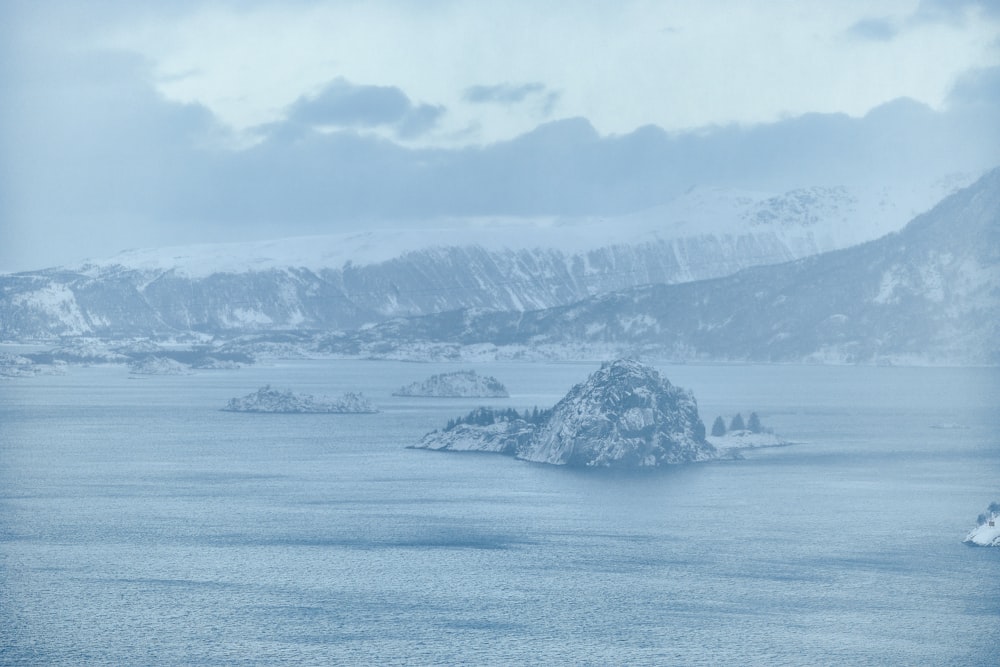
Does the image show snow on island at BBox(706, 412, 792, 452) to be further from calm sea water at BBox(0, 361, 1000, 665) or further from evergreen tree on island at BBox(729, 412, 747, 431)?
calm sea water at BBox(0, 361, 1000, 665)

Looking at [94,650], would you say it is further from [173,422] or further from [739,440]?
[173,422]

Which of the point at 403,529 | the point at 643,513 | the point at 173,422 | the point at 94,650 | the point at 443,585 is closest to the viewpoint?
the point at 94,650

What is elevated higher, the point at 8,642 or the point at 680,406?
the point at 680,406

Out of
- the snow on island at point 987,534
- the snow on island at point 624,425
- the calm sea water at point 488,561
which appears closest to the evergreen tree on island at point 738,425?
the calm sea water at point 488,561

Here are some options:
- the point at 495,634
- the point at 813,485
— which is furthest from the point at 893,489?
the point at 495,634

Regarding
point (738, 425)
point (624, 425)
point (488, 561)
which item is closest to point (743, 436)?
point (738, 425)

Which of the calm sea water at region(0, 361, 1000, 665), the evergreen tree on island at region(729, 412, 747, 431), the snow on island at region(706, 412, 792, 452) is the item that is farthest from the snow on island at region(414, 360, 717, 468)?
the evergreen tree on island at region(729, 412, 747, 431)

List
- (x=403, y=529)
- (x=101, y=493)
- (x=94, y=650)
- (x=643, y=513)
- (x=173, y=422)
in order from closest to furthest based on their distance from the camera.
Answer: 1. (x=94, y=650)
2. (x=403, y=529)
3. (x=643, y=513)
4. (x=101, y=493)
5. (x=173, y=422)

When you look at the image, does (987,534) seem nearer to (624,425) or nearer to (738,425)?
(624,425)
